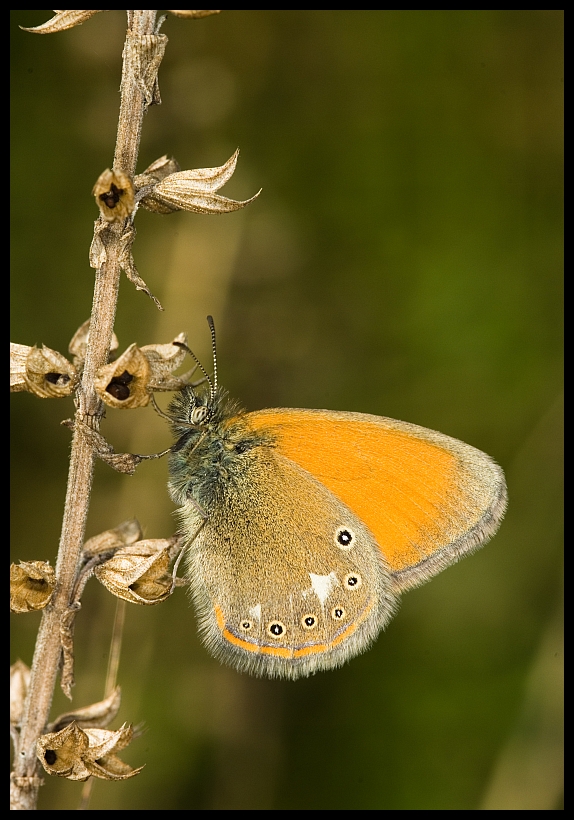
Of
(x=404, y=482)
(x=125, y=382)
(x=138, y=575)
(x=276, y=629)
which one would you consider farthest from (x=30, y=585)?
(x=404, y=482)

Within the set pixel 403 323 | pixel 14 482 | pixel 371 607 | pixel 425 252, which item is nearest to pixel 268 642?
pixel 371 607

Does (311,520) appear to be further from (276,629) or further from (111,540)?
(111,540)

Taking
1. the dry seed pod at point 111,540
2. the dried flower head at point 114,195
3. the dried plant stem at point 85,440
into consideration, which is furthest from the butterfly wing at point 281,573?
the dried flower head at point 114,195

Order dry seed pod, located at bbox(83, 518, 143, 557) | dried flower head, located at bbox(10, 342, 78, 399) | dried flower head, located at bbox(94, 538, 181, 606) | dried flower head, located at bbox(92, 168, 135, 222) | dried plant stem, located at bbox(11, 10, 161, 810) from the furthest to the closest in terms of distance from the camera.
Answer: dry seed pod, located at bbox(83, 518, 143, 557)
dried flower head, located at bbox(94, 538, 181, 606)
dried flower head, located at bbox(10, 342, 78, 399)
dried plant stem, located at bbox(11, 10, 161, 810)
dried flower head, located at bbox(92, 168, 135, 222)

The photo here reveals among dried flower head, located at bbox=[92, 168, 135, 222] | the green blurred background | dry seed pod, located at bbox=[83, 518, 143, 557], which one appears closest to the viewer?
dried flower head, located at bbox=[92, 168, 135, 222]

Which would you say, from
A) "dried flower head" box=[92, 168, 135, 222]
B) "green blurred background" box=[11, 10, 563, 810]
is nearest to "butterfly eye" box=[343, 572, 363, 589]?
"green blurred background" box=[11, 10, 563, 810]

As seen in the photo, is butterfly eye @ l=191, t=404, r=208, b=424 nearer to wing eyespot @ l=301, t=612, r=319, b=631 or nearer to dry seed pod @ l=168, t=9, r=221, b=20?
wing eyespot @ l=301, t=612, r=319, b=631

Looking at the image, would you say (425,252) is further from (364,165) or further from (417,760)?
(417,760)
